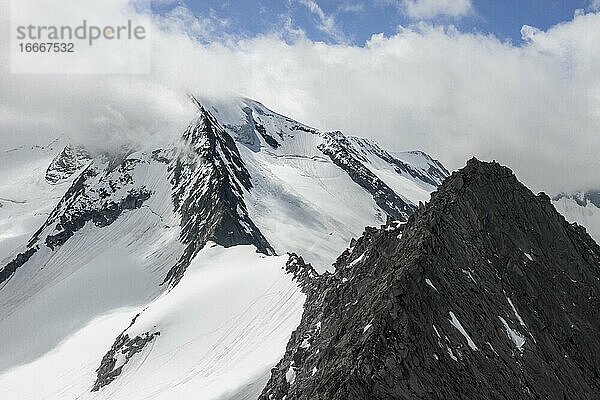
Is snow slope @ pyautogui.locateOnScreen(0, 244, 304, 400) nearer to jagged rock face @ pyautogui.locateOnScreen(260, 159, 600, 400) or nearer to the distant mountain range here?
the distant mountain range

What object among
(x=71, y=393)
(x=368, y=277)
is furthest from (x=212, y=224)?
(x=368, y=277)

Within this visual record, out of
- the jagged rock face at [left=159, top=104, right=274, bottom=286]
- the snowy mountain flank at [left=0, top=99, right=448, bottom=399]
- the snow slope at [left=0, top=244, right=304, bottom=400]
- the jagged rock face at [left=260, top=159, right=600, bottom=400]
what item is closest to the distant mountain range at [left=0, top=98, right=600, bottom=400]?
the jagged rock face at [left=260, top=159, right=600, bottom=400]

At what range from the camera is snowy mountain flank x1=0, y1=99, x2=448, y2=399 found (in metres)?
66.8

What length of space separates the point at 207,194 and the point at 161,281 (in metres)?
27.2

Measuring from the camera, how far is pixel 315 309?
2016 inches

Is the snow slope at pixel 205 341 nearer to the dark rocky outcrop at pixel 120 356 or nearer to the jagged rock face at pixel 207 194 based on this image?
the dark rocky outcrop at pixel 120 356

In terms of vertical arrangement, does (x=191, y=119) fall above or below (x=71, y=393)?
above

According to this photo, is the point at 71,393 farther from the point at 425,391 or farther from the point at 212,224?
the point at 425,391

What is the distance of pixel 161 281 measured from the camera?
4916 inches

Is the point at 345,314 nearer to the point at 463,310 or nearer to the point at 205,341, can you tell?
the point at 463,310

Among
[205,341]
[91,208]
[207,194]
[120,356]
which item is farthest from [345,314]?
[91,208]

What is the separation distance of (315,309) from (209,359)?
1935cm

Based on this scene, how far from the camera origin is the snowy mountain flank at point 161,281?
219ft

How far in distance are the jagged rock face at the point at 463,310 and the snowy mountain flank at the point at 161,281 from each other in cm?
1048
